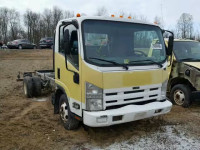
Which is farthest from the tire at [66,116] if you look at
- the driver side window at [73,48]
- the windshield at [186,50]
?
the windshield at [186,50]

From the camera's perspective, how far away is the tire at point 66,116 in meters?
4.74

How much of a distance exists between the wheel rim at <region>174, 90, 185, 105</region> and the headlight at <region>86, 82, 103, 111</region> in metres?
3.71

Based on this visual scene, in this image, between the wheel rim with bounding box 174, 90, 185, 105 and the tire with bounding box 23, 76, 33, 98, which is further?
the tire with bounding box 23, 76, 33, 98

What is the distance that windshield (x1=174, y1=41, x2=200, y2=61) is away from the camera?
6.99m

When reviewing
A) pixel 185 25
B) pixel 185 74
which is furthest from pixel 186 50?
pixel 185 25

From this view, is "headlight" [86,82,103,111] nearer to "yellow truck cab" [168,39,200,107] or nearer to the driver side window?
the driver side window

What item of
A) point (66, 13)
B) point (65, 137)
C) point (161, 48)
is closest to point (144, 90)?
point (161, 48)

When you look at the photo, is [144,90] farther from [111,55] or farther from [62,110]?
[62,110]

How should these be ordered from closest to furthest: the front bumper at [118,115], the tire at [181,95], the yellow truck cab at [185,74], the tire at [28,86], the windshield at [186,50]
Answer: the front bumper at [118,115] → the yellow truck cab at [185,74] → the tire at [181,95] → the windshield at [186,50] → the tire at [28,86]

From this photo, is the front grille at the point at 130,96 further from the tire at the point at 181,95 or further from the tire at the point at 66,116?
the tire at the point at 181,95

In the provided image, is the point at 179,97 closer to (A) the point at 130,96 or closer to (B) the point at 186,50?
(B) the point at 186,50

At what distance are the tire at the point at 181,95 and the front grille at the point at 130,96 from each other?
2.32 m

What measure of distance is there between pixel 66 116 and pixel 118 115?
54.8 inches

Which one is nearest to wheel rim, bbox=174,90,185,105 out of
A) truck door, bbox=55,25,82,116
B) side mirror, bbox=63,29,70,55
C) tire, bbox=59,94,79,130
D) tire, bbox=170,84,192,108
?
tire, bbox=170,84,192,108
